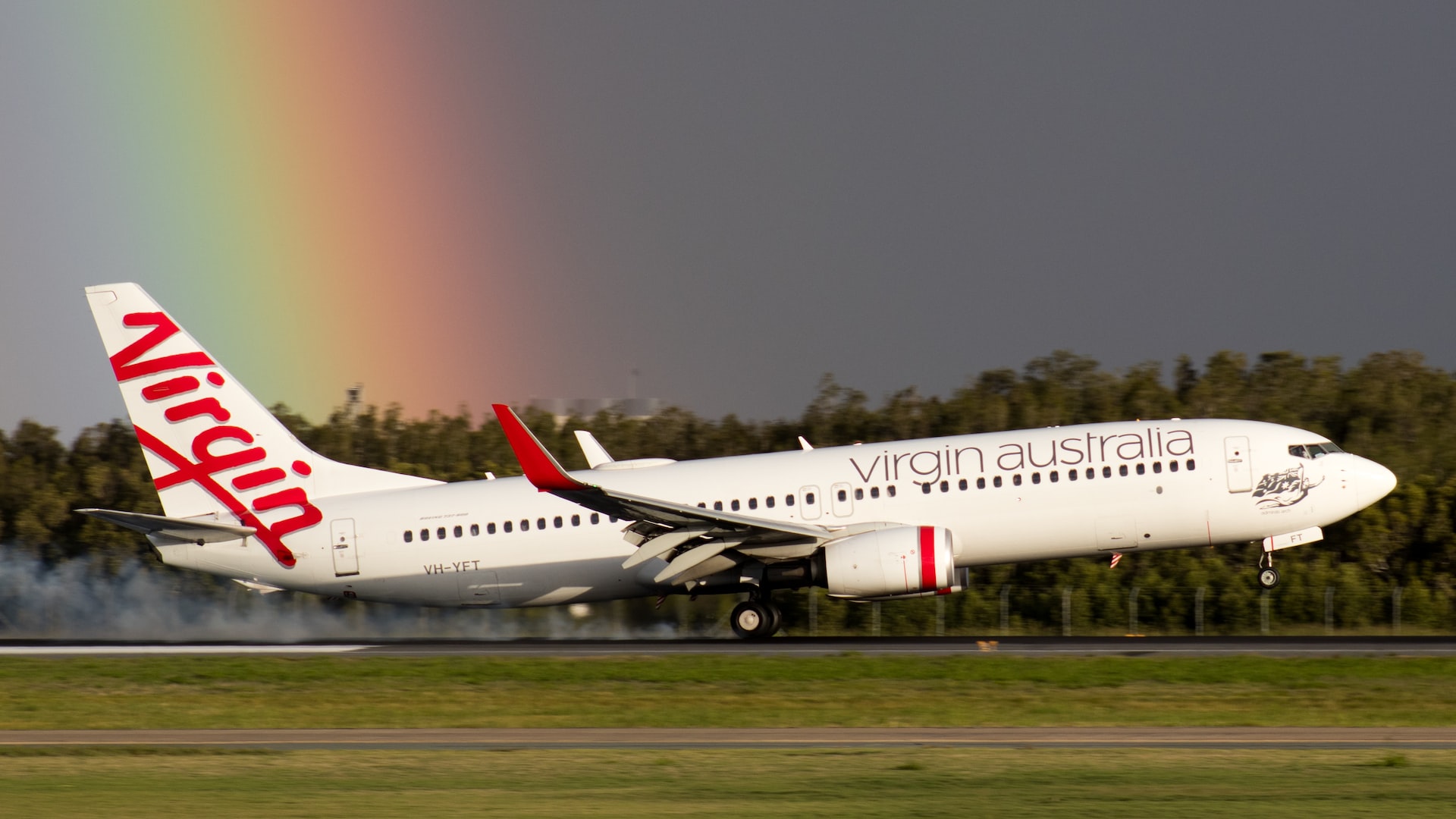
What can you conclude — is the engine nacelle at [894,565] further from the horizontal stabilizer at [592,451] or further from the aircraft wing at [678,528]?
the horizontal stabilizer at [592,451]

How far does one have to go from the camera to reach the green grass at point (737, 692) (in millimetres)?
20406

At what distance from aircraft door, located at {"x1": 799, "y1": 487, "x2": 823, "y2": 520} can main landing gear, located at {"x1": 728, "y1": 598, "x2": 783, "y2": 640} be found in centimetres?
185

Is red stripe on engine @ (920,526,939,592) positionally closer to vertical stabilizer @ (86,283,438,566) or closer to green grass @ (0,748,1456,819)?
green grass @ (0,748,1456,819)

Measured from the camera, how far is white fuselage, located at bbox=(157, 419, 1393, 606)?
94.6 feet

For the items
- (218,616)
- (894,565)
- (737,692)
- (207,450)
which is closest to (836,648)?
(894,565)

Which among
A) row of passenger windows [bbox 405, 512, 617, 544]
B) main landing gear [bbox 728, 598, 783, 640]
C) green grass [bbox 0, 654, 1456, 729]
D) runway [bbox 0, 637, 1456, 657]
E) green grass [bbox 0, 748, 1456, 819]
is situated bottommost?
green grass [bbox 0, 748, 1456, 819]

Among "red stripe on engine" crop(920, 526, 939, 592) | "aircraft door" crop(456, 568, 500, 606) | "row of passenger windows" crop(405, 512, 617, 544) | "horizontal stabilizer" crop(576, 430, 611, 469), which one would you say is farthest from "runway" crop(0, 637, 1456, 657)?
"horizontal stabilizer" crop(576, 430, 611, 469)

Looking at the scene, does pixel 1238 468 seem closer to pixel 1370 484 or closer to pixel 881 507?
pixel 1370 484

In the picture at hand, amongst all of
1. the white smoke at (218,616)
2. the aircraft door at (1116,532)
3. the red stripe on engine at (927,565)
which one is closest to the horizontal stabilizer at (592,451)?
the white smoke at (218,616)

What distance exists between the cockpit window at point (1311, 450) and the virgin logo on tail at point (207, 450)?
63.4 ft

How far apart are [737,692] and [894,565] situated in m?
5.76

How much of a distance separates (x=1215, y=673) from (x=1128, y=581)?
1542 cm

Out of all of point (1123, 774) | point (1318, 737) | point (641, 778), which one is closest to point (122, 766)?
point (641, 778)

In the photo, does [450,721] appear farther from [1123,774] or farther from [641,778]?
[1123,774]
